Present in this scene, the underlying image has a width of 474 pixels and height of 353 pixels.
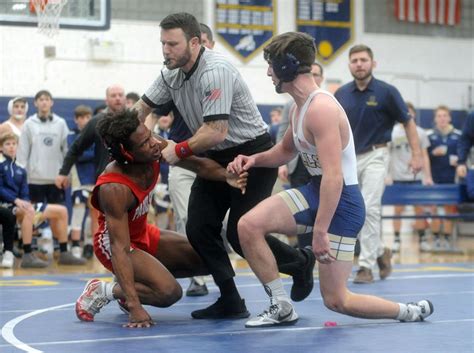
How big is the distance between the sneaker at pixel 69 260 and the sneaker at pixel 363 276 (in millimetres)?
3746

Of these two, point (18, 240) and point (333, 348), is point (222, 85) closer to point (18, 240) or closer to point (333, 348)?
point (333, 348)

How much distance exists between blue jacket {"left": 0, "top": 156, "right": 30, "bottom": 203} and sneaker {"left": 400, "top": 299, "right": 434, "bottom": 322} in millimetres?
6138

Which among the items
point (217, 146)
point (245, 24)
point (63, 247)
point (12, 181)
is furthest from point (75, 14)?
point (245, 24)

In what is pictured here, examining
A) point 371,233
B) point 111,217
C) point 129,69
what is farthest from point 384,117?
point 129,69

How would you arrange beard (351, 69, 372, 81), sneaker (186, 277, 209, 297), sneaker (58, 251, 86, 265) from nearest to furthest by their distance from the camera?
1. sneaker (186, 277, 209, 297)
2. beard (351, 69, 372, 81)
3. sneaker (58, 251, 86, 265)

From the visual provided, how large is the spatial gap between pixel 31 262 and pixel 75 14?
2.74m

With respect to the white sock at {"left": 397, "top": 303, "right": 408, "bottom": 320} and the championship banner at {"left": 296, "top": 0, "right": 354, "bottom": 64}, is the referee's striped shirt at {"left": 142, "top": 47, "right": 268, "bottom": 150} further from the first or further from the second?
the championship banner at {"left": 296, "top": 0, "right": 354, "bottom": 64}

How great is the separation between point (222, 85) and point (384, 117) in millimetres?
3252

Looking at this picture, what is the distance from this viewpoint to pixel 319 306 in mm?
6910

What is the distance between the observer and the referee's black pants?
6293 mm

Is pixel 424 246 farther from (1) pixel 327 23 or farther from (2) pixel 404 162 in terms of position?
(1) pixel 327 23

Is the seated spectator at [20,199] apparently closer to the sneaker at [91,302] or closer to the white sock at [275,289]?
the sneaker at [91,302]

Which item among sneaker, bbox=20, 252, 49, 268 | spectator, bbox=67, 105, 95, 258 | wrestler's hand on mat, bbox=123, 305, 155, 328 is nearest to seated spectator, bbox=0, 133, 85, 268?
sneaker, bbox=20, 252, 49, 268

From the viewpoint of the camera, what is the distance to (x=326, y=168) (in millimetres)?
5332
